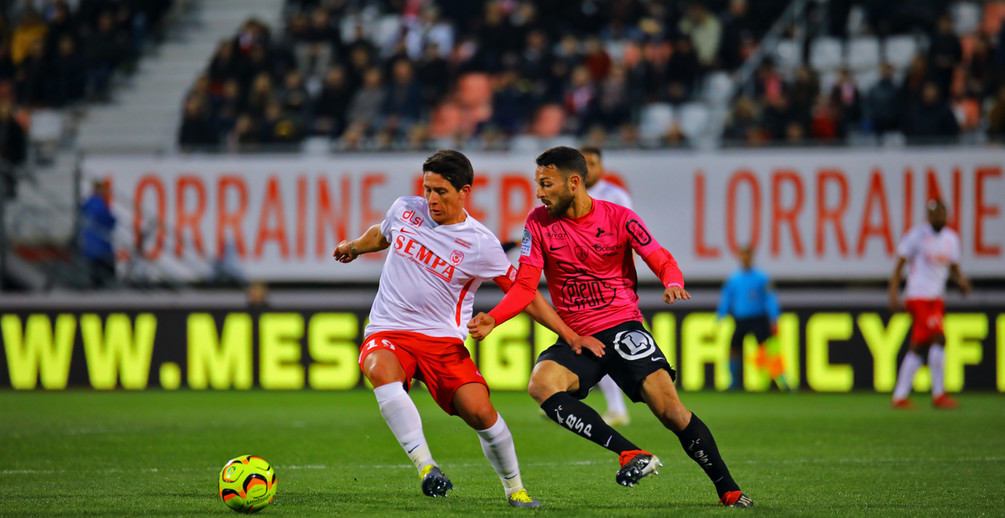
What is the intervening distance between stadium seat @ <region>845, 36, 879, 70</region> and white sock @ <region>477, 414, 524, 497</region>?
1414 centimetres

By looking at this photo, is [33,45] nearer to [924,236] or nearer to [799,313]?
[799,313]

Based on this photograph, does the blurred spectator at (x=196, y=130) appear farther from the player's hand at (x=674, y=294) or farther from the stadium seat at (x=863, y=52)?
the player's hand at (x=674, y=294)

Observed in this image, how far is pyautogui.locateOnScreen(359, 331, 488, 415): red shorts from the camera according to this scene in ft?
22.9

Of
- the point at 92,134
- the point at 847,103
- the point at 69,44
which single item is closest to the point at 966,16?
the point at 847,103

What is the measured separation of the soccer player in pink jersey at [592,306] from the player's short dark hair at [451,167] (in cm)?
44

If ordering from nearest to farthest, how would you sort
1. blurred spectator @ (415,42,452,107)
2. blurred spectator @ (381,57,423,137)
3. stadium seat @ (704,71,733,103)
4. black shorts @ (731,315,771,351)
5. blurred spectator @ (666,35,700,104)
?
black shorts @ (731,315,771,351) < blurred spectator @ (381,57,423,137) < blurred spectator @ (666,35,700,104) < stadium seat @ (704,71,733,103) < blurred spectator @ (415,42,452,107)

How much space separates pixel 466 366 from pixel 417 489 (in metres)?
1.15

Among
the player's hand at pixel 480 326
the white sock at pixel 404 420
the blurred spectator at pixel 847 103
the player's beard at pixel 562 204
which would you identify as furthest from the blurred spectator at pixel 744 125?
the player's hand at pixel 480 326

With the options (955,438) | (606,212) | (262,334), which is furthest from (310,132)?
(606,212)

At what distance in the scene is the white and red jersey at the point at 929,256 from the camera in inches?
552

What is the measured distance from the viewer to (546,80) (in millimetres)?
19641

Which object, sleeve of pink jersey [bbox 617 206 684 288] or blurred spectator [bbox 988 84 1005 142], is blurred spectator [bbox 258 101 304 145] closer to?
blurred spectator [bbox 988 84 1005 142]

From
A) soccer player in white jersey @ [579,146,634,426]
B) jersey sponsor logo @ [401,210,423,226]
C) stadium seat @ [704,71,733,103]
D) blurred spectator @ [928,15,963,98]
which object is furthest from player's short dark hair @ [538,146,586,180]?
stadium seat @ [704,71,733,103]

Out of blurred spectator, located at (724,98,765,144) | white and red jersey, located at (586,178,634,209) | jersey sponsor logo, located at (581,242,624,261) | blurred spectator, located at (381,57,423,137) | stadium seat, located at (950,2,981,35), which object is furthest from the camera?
stadium seat, located at (950,2,981,35)
